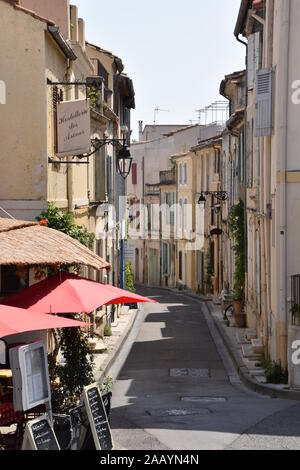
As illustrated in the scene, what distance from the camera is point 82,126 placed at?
1908cm

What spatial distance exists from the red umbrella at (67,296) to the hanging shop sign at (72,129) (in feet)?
17.6

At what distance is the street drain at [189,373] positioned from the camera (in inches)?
848

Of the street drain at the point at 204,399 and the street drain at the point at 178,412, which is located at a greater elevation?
the street drain at the point at 178,412

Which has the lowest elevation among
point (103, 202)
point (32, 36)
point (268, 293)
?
point (268, 293)

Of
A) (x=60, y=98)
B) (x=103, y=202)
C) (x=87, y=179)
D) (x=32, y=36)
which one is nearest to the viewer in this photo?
(x=32, y=36)

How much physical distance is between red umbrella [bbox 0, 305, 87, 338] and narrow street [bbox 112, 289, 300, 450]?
2.34 metres

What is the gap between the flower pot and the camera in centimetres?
3073

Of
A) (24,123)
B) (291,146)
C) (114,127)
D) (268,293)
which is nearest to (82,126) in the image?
(24,123)

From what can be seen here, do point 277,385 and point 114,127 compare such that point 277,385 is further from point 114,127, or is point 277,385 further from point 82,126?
point 114,127

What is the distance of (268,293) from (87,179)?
6322 millimetres

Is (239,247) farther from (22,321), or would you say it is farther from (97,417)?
(22,321)

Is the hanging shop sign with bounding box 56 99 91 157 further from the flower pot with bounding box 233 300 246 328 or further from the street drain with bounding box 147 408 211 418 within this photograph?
the flower pot with bounding box 233 300 246 328

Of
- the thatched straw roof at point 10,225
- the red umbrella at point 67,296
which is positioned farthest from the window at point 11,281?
the red umbrella at point 67,296

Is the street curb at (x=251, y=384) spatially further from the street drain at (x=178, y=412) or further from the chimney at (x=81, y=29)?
the chimney at (x=81, y=29)
